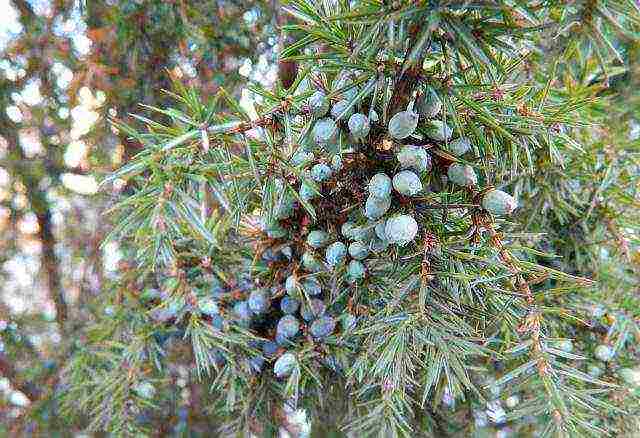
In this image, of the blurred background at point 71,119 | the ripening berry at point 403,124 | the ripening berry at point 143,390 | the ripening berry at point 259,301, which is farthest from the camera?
the blurred background at point 71,119

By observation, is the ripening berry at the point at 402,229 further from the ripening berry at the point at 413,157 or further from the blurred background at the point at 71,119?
the blurred background at the point at 71,119

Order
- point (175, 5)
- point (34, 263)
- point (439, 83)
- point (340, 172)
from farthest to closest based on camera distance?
point (34, 263)
point (175, 5)
point (340, 172)
point (439, 83)

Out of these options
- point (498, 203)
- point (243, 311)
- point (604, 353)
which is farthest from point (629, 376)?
point (243, 311)

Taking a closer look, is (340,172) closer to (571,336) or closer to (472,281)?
(472,281)

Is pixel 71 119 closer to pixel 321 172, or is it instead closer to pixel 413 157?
pixel 321 172

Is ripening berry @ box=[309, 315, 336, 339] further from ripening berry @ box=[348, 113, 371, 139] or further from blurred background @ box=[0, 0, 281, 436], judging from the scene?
blurred background @ box=[0, 0, 281, 436]

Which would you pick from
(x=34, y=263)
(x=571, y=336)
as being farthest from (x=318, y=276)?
(x=34, y=263)

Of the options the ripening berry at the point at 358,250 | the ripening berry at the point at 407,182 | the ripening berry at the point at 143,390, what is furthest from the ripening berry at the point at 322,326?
the ripening berry at the point at 143,390
